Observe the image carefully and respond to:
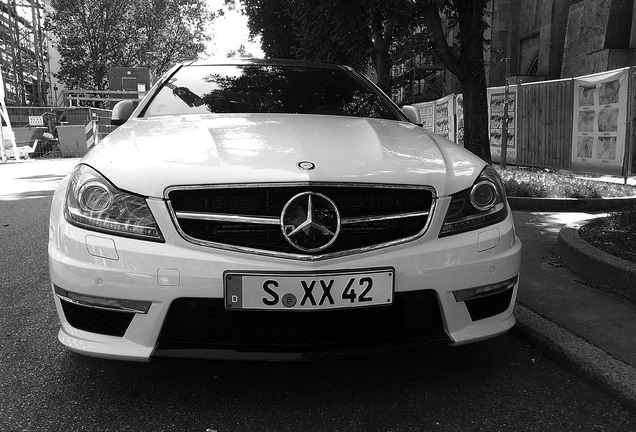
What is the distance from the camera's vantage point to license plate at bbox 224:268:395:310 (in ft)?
7.08

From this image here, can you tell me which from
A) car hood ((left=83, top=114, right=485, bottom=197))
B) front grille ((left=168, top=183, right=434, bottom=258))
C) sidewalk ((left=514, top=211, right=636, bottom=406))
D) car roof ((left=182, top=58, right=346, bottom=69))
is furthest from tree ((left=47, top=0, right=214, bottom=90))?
front grille ((left=168, top=183, right=434, bottom=258))

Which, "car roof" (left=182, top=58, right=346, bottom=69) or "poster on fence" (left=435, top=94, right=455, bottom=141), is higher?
"car roof" (left=182, top=58, right=346, bottom=69)

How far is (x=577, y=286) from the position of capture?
13.0 ft

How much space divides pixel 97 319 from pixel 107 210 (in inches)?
16.9

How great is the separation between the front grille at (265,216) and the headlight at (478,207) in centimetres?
18

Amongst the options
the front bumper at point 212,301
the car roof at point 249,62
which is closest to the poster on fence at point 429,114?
the car roof at point 249,62

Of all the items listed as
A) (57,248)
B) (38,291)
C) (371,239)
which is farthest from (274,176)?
(38,291)

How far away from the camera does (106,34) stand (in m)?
36.3

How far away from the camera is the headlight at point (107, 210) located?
2.24m

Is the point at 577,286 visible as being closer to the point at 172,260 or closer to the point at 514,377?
the point at 514,377

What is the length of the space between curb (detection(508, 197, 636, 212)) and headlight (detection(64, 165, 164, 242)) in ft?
19.8

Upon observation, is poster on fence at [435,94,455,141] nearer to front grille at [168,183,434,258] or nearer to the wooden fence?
the wooden fence

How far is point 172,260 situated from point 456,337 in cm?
116

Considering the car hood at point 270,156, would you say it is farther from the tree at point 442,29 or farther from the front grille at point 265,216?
the tree at point 442,29
